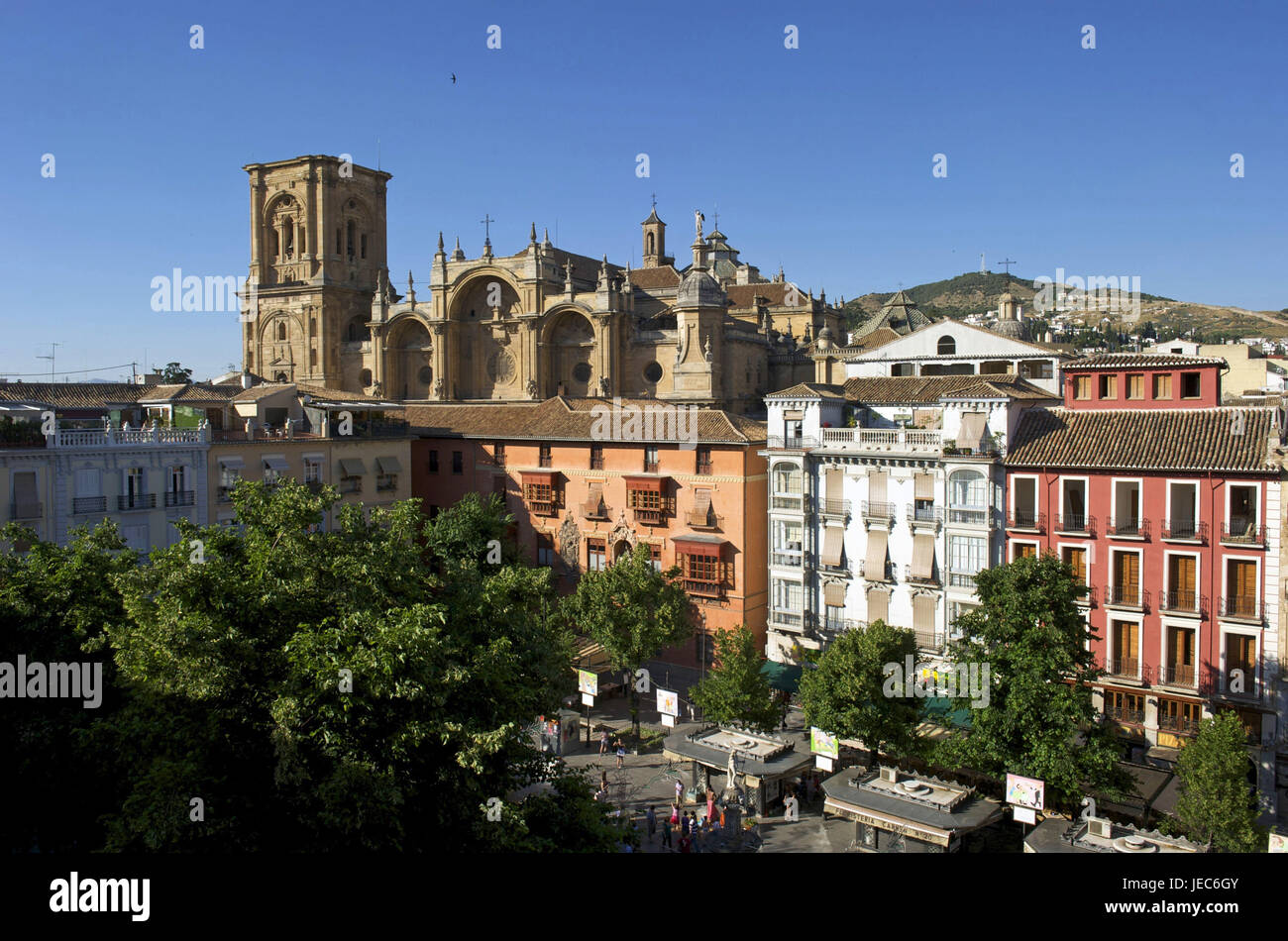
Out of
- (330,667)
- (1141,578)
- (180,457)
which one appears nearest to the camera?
(330,667)

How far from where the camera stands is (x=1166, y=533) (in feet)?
98.6

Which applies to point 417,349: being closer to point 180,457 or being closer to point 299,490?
point 180,457

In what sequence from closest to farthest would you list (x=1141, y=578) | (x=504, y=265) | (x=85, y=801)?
(x=85, y=801) < (x=1141, y=578) < (x=504, y=265)

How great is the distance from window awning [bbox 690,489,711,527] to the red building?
1227 cm

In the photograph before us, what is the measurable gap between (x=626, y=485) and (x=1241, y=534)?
76.8 ft

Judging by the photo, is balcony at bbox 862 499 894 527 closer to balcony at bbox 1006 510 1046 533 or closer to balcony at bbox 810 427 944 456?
balcony at bbox 810 427 944 456

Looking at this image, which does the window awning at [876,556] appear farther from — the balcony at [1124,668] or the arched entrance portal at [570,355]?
the arched entrance portal at [570,355]

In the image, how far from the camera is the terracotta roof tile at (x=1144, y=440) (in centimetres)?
2947

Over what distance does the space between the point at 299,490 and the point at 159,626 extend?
517 cm

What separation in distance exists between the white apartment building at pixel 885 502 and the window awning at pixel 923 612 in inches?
1.4

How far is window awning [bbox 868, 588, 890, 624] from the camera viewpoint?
118 ft

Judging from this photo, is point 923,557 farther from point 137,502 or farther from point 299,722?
point 137,502
